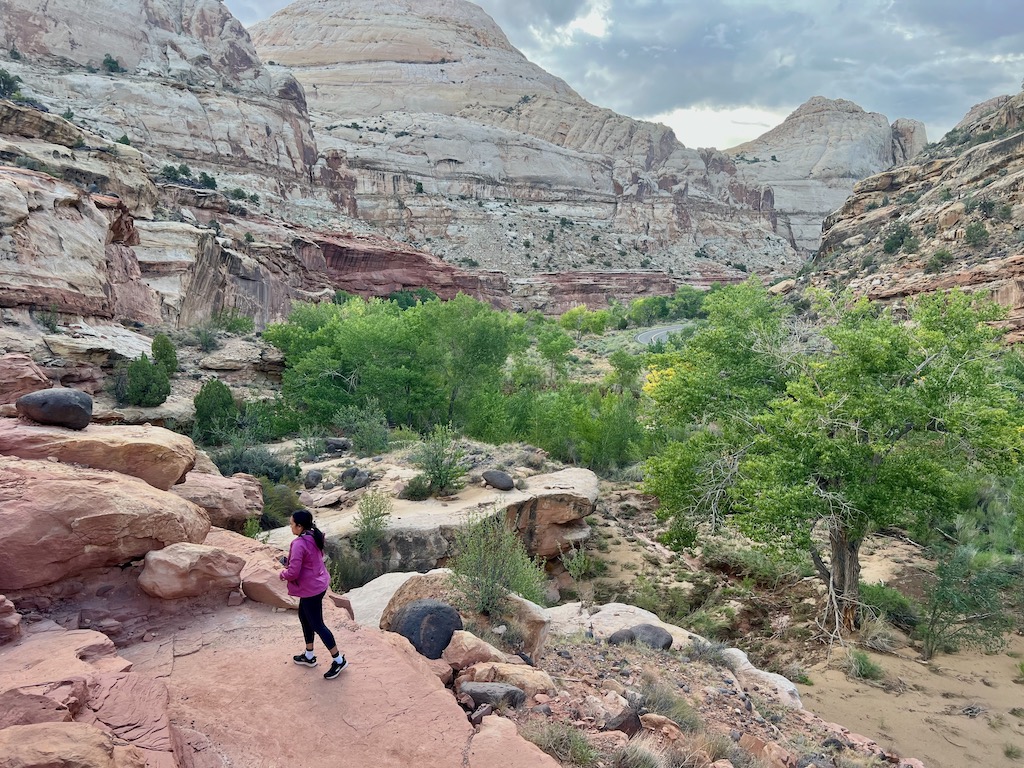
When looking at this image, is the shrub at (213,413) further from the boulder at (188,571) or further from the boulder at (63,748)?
the boulder at (63,748)

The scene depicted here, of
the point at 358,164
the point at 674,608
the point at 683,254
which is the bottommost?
the point at 674,608

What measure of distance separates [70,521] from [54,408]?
190cm

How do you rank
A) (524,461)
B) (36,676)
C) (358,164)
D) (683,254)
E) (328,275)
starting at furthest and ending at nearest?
(683,254)
(358,164)
(328,275)
(524,461)
(36,676)

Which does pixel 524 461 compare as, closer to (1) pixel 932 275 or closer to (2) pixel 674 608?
(2) pixel 674 608

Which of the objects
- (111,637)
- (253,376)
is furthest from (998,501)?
(253,376)

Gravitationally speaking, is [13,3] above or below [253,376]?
above

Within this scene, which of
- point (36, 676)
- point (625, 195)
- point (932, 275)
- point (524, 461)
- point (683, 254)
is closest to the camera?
point (36, 676)

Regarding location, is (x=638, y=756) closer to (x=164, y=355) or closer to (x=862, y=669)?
(x=862, y=669)

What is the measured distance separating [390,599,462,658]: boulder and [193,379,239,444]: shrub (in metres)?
13.9

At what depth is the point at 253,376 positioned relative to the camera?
24.3 meters

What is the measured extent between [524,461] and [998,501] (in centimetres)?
1140

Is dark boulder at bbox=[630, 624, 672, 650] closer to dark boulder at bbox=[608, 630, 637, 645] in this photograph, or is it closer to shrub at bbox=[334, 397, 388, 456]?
dark boulder at bbox=[608, 630, 637, 645]

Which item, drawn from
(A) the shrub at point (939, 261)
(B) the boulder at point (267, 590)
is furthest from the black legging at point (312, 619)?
(A) the shrub at point (939, 261)

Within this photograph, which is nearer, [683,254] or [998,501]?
[998,501]
